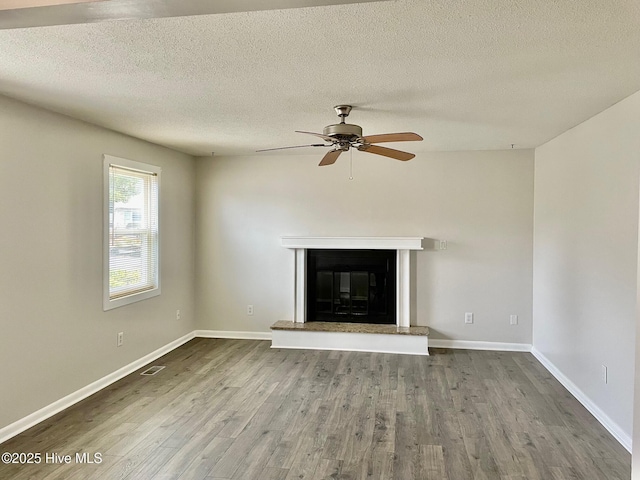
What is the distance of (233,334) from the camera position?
18.4ft

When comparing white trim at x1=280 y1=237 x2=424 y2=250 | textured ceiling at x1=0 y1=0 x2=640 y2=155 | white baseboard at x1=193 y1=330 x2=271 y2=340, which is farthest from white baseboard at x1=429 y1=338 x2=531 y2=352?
textured ceiling at x1=0 y1=0 x2=640 y2=155

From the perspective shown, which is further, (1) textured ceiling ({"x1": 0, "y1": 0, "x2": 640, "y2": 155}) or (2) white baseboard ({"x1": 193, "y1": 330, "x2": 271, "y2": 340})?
(2) white baseboard ({"x1": 193, "y1": 330, "x2": 271, "y2": 340})

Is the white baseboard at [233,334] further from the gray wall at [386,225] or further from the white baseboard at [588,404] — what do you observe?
the white baseboard at [588,404]

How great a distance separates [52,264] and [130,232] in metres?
1.06

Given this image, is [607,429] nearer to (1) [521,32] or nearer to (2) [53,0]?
(1) [521,32]

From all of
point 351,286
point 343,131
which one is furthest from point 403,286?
point 343,131

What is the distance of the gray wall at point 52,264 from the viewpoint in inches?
115

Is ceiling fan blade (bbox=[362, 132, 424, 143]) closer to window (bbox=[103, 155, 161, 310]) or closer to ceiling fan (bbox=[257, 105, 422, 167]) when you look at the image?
ceiling fan (bbox=[257, 105, 422, 167])

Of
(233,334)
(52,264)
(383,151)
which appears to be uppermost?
(383,151)

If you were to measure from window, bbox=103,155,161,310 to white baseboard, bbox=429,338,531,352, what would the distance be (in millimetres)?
3397

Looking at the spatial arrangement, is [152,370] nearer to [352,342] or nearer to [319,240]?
[352,342]

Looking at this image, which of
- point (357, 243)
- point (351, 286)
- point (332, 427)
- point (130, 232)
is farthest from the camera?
point (351, 286)

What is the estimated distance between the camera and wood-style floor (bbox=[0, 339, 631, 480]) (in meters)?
2.59

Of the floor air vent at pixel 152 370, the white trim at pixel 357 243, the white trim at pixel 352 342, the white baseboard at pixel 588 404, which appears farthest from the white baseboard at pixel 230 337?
the white trim at pixel 357 243
